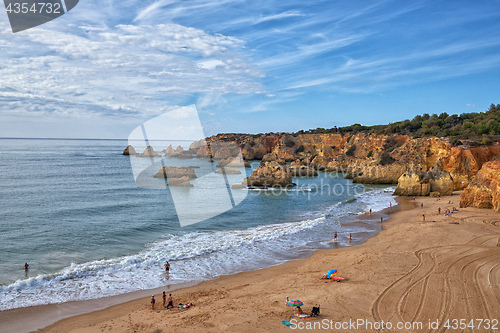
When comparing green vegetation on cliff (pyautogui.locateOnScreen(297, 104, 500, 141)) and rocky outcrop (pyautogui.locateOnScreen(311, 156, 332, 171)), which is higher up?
green vegetation on cliff (pyautogui.locateOnScreen(297, 104, 500, 141))

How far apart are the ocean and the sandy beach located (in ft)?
5.56

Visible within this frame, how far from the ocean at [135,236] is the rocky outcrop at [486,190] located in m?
6.93

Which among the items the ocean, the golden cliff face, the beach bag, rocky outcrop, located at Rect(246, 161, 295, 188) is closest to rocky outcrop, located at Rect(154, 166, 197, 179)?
rocky outcrop, located at Rect(246, 161, 295, 188)

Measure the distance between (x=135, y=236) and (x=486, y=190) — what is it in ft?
81.4

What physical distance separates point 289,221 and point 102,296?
613 inches

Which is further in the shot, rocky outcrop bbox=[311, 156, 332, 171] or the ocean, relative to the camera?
rocky outcrop bbox=[311, 156, 332, 171]

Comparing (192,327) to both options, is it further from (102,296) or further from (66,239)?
(66,239)

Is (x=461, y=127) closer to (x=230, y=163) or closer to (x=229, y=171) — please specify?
(x=229, y=171)

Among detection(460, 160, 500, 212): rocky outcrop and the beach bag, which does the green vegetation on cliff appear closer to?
detection(460, 160, 500, 212): rocky outcrop

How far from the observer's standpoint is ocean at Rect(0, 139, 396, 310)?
1316 cm

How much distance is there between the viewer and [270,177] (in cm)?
4134

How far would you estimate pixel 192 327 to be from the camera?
9141 millimetres

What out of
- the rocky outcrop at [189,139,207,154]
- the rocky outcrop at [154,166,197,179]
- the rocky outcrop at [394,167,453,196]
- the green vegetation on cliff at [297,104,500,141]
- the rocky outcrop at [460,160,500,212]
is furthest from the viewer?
the rocky outcrop at [189,139,207,154]

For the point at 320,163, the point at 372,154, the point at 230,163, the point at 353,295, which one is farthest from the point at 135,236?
the point at 320,163
